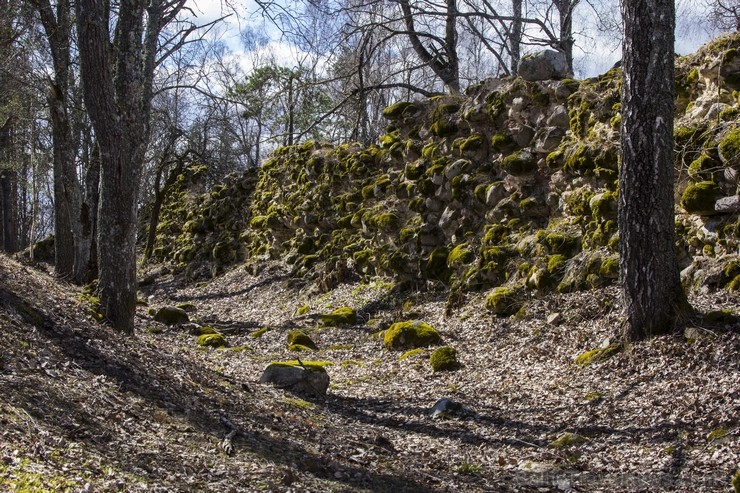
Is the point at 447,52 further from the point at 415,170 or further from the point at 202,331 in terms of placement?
the point at 202,331

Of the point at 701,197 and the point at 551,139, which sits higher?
the point at 551,139

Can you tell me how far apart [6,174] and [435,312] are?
1795cm

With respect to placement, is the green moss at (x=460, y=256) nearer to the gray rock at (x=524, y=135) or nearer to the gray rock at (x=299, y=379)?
the gray rock at (x=524, y=135)

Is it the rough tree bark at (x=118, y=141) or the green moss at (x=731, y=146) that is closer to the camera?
the rough tree bark at (x=118, y=141)

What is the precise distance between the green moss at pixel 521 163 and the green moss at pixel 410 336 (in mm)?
3107

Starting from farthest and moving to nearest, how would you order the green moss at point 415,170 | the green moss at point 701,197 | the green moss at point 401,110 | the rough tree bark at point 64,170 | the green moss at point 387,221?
the green moss at point 401,110 → the green moss at point 387,221 → the green moss at point 415,170 → the rough tree bark at point 64,170 → the green moss at point 701,197

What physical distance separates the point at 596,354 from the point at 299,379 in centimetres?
319

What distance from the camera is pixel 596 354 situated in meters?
6.83

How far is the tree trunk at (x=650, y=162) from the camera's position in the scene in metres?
6.34

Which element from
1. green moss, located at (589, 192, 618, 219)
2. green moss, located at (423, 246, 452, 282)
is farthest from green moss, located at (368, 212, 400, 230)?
green moss, located at (589, 192, 618, 219)

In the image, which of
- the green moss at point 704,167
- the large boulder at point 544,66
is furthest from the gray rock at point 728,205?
the large boulder at point 544,66

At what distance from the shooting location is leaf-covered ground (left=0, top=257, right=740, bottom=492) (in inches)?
149

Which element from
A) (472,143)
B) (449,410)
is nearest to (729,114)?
(472,143)

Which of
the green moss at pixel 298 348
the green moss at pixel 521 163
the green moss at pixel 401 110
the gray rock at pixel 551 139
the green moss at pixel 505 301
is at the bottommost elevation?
the green moss at pixel 298 348
